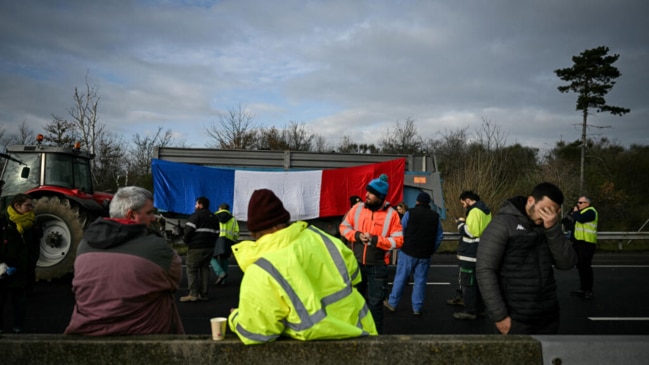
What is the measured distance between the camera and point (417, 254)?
648 cm

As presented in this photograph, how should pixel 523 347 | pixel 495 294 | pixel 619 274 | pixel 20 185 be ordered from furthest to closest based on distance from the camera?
1. pixel 619 274
2. pixel 20 185
3. pixel 495 294
4. pixel 523 347

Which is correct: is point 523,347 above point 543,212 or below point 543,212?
below

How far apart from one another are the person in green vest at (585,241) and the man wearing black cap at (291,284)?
6720 mm

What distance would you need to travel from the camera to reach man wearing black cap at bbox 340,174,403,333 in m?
4.68

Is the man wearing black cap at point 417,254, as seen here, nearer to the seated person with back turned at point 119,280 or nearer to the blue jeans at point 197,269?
the blue jeans at point 197,269

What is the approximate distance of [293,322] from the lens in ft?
6.50

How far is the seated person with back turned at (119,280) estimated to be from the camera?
91.0 inches

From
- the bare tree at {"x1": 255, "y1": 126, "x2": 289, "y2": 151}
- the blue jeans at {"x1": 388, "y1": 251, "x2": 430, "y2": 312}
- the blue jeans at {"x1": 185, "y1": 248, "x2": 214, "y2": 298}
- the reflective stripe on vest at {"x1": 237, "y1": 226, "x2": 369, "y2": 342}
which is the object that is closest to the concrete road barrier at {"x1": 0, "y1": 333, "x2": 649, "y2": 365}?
the reflective stripe on vest at {"x1": 237, "y1": 226, "x2": 369, "y2": 342}

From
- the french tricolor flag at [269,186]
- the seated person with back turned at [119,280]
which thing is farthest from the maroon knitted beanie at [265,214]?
the french tricolor flag at [269,186]

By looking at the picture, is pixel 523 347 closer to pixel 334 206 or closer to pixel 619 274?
pixel 334 206

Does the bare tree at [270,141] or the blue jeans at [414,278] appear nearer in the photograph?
the blue jeans at [414,278]

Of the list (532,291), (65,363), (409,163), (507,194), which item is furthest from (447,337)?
(507,194)

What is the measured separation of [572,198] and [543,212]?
→ 61.9ft

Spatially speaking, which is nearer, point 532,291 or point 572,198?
point 532,291
